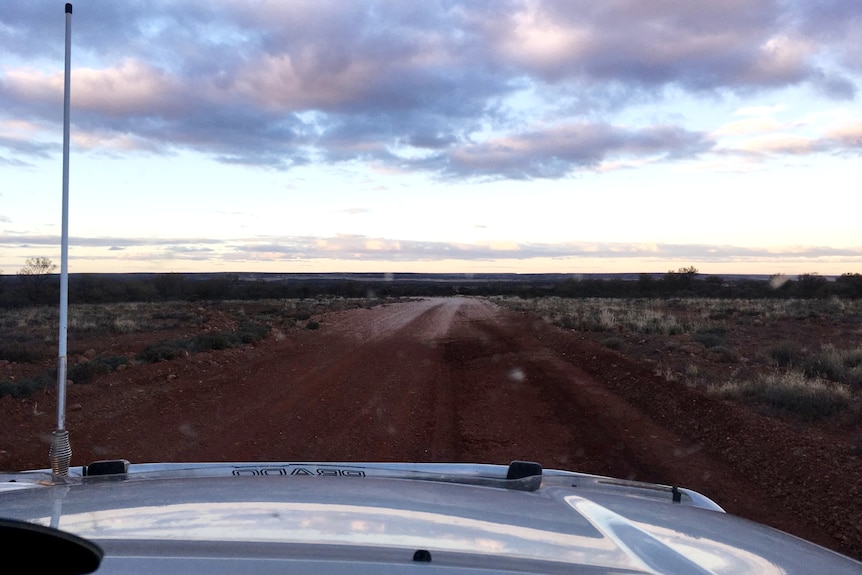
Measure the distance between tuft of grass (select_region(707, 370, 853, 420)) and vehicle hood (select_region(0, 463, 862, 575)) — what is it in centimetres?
855

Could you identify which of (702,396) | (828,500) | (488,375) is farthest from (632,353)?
(828,500)

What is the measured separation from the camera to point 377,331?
25469 mm

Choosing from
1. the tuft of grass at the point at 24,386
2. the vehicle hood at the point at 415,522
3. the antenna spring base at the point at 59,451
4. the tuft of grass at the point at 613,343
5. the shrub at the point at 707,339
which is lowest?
the tuft of grass at the point at 24,386

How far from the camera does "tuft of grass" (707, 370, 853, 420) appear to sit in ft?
34.3

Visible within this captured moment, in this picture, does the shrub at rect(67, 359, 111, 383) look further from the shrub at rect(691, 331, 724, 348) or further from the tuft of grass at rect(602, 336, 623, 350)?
the shrub at rect(691, 331, 724, 348)

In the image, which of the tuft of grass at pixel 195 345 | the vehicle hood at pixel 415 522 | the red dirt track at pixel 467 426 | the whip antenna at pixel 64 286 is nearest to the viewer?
the vehicle hood at pixel 415 522

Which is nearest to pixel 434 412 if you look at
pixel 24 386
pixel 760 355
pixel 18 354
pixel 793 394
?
pixel 793 394

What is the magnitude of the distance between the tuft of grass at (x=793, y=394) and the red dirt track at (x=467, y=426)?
0.69 m

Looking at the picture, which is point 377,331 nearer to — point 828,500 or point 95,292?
point 828,500

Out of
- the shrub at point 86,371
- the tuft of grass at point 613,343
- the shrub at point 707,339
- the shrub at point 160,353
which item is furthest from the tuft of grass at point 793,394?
the shrub at point 160,353

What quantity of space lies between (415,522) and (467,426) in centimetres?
790

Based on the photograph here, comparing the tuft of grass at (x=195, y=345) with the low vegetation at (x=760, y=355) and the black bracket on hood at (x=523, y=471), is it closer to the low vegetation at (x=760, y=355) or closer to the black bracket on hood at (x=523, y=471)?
the low vegetation at (x=760, y=355)

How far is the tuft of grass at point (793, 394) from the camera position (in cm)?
1046

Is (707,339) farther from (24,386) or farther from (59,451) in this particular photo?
(59,451)
